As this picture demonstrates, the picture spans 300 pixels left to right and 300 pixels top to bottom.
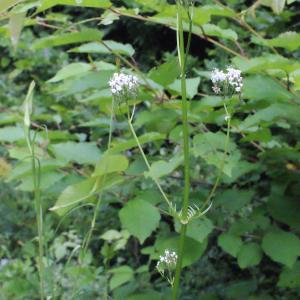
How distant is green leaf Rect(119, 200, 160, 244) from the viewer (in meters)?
1.66

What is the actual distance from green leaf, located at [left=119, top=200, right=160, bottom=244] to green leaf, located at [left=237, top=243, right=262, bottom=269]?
32 cm

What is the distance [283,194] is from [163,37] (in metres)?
3.71

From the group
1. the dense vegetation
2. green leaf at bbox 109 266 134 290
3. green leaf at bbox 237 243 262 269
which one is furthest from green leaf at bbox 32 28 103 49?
green leaf at bbox 109 266 134 290

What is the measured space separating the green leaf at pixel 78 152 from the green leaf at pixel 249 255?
0.49m

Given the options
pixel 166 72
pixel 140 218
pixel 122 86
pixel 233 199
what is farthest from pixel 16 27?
pixel 233 199

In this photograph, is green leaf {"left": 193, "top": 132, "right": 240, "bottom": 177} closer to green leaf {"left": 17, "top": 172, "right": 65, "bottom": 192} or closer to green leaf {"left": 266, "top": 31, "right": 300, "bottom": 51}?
green leaf {"left": 266, "top": 31, "right": 300, "bottom": 51}

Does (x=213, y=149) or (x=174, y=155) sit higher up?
(x=213, y=149)

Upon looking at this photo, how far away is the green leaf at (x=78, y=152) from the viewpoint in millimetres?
1847

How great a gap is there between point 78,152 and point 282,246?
2.07 feet

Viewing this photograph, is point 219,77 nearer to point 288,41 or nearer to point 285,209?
point 288,41

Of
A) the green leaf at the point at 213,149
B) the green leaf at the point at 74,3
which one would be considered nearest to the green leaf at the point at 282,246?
the green leaf at the point at 213,149

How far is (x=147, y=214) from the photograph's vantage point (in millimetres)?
1700

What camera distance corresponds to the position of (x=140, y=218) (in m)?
1.70

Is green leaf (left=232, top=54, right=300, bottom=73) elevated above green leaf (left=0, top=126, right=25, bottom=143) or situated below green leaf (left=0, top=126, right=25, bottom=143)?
above
